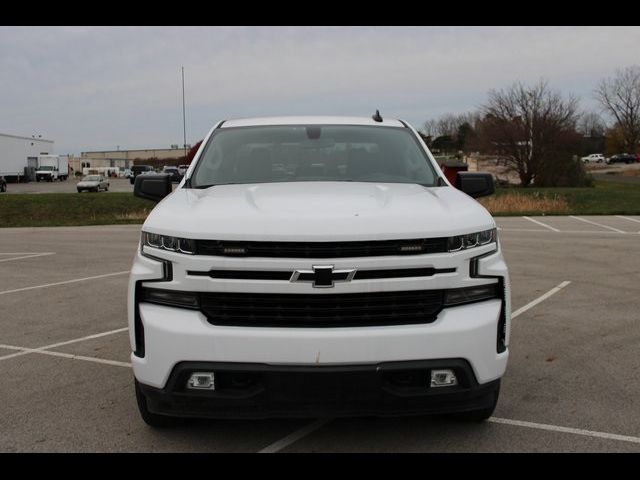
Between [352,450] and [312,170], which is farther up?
[312,170]

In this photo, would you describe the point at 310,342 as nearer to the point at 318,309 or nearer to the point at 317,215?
the point at 318,309

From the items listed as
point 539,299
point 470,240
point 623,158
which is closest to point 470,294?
point 470,240

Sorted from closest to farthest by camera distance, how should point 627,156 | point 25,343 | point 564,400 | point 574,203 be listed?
point 564,400 < point 25,343 < point 574,203 < point 627,156

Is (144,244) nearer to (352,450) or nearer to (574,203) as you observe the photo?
(352,450)

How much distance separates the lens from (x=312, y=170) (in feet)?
15.6

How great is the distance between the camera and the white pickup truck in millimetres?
3105

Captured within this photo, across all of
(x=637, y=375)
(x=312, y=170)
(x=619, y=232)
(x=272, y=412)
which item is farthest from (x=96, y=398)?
(x=619, y=232)

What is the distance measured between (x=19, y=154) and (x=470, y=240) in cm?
6667

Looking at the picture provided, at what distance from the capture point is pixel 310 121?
5414mm

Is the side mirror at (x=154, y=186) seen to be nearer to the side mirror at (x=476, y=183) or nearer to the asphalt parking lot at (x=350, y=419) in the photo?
the asphalt parking lot at (x=350, y=419)

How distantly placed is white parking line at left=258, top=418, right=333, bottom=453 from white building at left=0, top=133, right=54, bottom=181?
5918 cm

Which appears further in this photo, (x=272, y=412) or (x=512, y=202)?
(x=512, y=202)

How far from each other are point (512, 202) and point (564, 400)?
63.5ft

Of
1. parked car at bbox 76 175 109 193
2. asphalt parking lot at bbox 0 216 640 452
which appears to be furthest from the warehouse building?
asphalt parking lot at bbox 0 216 640 452
